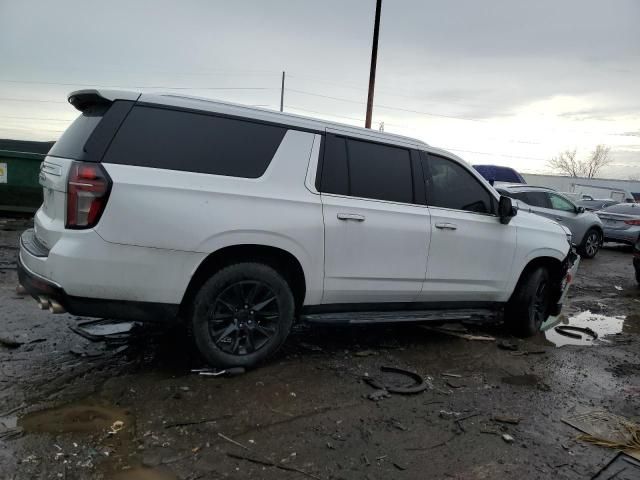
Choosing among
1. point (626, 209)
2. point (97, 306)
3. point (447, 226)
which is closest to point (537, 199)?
point (626, 209)

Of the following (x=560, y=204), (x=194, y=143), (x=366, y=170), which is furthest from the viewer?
(x=560, y=204)

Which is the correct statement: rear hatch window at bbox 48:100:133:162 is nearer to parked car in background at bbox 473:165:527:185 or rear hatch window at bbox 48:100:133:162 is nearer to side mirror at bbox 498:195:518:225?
side mirror at bbox 498:195:518:225

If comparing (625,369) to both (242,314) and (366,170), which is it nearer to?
(366,170)

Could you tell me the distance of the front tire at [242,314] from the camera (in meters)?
3.66

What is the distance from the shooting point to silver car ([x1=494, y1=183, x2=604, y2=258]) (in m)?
12.8

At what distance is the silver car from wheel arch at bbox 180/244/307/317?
9599 millimetres

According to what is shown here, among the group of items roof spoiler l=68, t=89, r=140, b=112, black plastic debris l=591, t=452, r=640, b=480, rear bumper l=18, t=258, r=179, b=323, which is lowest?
black plastic debris l=591, t=452, r=640, b=480

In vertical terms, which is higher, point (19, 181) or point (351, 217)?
point (351, 217)

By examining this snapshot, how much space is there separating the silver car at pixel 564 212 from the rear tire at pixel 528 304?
23.5 feet

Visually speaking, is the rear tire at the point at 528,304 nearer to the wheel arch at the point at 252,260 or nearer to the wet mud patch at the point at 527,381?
the wet mud patch at the point at 527,381

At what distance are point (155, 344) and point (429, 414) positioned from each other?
94.9 inches

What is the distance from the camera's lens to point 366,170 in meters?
4.37

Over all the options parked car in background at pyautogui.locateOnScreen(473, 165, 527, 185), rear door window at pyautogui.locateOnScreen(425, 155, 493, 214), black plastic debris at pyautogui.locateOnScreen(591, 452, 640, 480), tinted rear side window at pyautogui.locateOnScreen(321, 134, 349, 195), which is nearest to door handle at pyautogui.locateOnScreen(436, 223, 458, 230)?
rear door window at pyautogui.locateOnScreen(425, 155, 493, 214)

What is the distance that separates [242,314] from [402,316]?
5.04 feet
